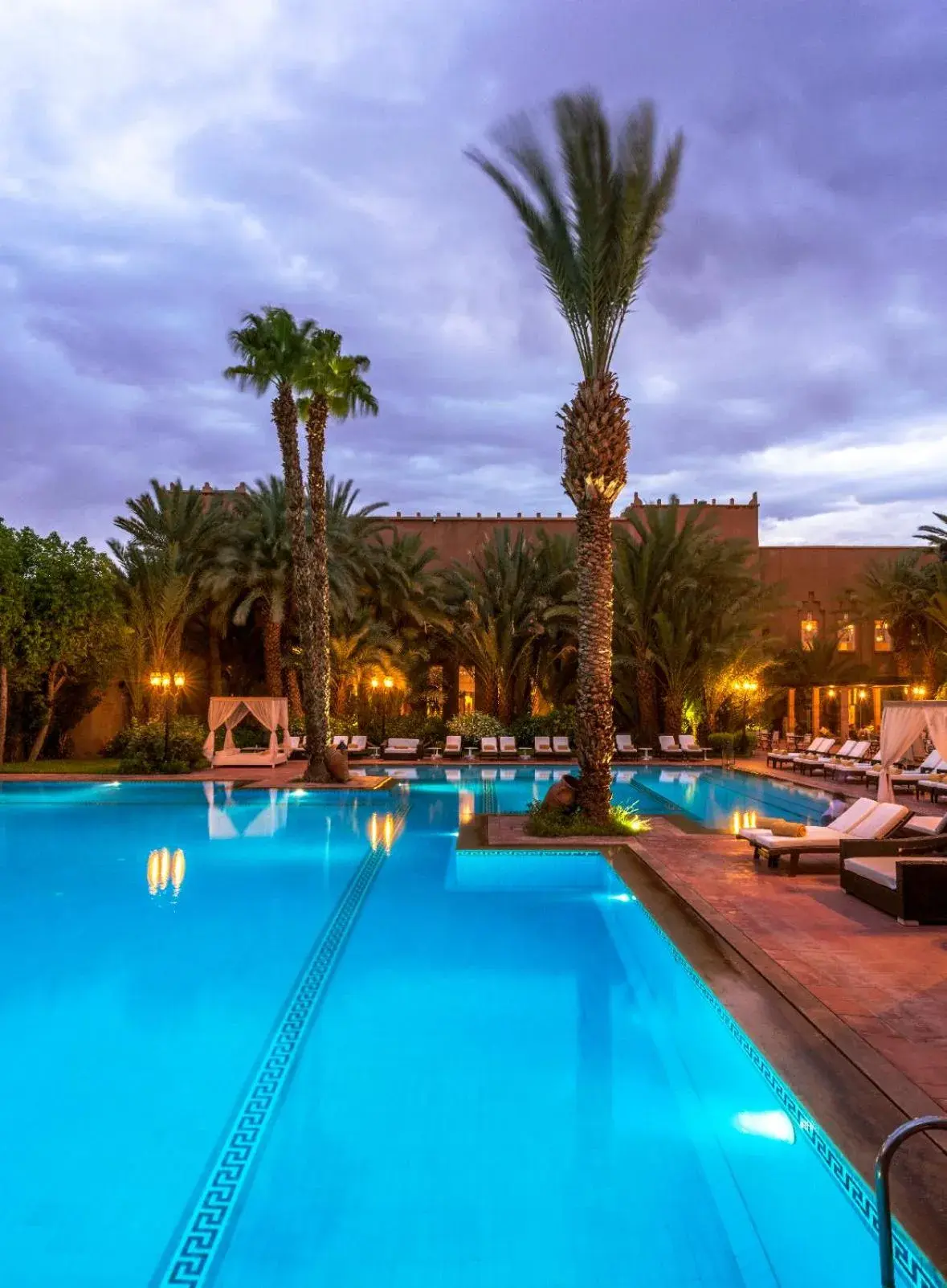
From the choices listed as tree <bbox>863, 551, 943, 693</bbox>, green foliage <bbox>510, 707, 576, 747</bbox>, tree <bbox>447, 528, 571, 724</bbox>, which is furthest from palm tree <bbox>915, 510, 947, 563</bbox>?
green foliage <bbox>510, 707, 576, 747</bbox>

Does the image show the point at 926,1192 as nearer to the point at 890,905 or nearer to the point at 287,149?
the point at 890,905

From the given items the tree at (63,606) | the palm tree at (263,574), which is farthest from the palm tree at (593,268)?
the tree at (63,606)

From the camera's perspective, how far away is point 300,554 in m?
19.0

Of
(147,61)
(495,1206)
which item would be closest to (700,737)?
(147,61)

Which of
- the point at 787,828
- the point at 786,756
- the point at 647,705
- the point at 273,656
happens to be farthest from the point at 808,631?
the point at 787,828

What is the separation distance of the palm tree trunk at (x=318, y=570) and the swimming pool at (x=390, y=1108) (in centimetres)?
1017

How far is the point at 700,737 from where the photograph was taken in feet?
84.3

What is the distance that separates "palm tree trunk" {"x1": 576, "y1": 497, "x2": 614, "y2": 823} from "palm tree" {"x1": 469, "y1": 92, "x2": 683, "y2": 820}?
1 centimetres

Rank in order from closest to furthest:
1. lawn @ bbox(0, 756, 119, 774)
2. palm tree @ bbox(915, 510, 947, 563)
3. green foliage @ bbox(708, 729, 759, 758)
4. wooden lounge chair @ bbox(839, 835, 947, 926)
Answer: wooden lounge chair @ bbox(839, 835, 947, 926) → lawn @ bbox(0, 756, 119, 774) → green foliage @ bbox(708, 729, 759, 758) → palm tree @ bbox(915, 510, 947, 563)

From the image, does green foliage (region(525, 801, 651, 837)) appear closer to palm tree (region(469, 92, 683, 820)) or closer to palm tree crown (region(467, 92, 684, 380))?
palm tree (region(469, 92, 683, 820))

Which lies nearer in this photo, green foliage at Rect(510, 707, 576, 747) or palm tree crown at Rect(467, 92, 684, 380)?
palm tree crown at Rect(467, 92, 684, 380)

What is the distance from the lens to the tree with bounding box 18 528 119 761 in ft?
74.7

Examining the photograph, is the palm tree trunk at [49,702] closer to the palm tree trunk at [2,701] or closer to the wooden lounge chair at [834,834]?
the palm tree trunk at [2,701]

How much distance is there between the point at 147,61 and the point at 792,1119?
41.6 feet
